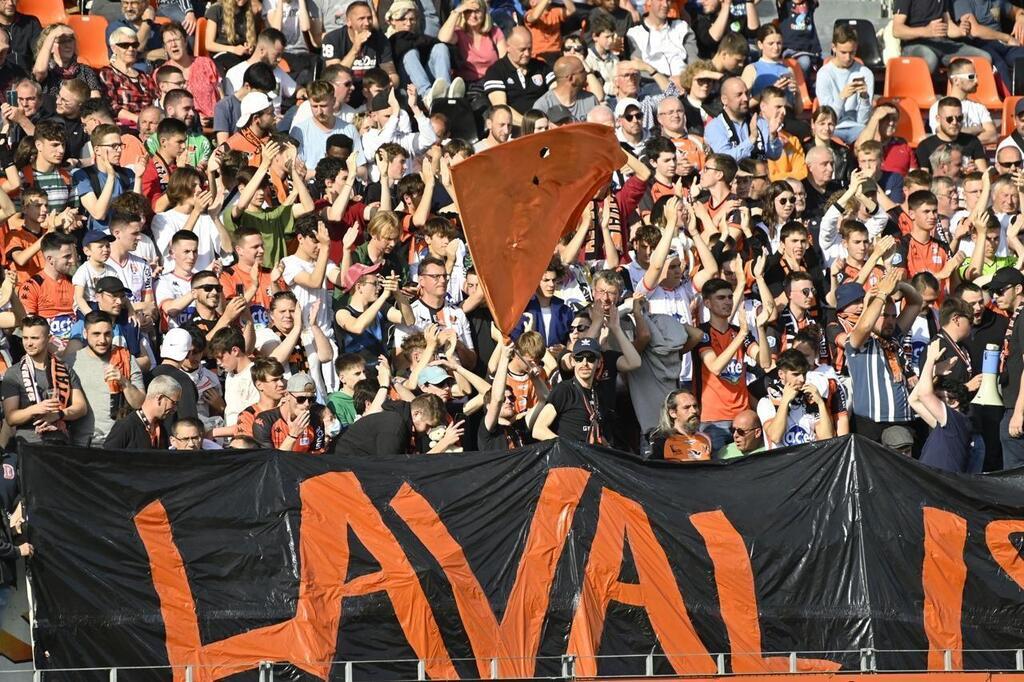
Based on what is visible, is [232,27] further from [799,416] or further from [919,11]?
[919,11]

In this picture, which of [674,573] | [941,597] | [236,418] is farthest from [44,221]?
[941,597]

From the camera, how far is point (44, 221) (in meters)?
13.8

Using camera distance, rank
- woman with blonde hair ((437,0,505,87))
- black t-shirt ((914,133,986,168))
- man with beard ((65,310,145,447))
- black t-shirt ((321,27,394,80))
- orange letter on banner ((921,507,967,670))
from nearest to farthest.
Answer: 1. orange letter on banner ((921,507,967,670))
2. man with beard ((65,310,145,447))
3. black t-shirt ((321,27,394,80))
4. woman with blonde hair ((437,0,505,87))
5. black t-shirt ((914,133,986,168))

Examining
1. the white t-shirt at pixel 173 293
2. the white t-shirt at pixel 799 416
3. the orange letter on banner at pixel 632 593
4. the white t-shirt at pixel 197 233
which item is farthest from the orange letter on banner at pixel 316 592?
the white t-shirt at pixel 799 416

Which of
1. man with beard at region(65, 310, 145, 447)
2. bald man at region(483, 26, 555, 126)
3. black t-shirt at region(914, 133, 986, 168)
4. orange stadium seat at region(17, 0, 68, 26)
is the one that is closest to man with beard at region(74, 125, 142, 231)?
man with beard at region(65, 310, 145, 447)

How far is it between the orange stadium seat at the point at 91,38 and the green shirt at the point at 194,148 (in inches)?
84.1

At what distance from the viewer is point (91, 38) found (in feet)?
57.0

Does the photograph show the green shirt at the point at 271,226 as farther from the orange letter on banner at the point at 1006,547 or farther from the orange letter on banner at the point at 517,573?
the orange letter on banner at the point at 1006,547

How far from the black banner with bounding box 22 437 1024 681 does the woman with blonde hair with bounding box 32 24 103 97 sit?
6023 millimetres

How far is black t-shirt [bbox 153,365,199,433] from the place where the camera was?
12266 mm

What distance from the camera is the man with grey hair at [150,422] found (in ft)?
37.7

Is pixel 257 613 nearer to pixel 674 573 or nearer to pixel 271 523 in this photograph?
pixel 271 523

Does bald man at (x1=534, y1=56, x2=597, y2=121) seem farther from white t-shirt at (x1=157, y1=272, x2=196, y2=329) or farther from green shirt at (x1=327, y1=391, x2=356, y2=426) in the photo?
green shirt at (x1=327, y1=391, x2=356, y2=426)

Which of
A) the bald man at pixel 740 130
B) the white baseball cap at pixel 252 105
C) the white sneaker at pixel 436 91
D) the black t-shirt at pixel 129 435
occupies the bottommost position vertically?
the black t-shirt at pixel 129 435
